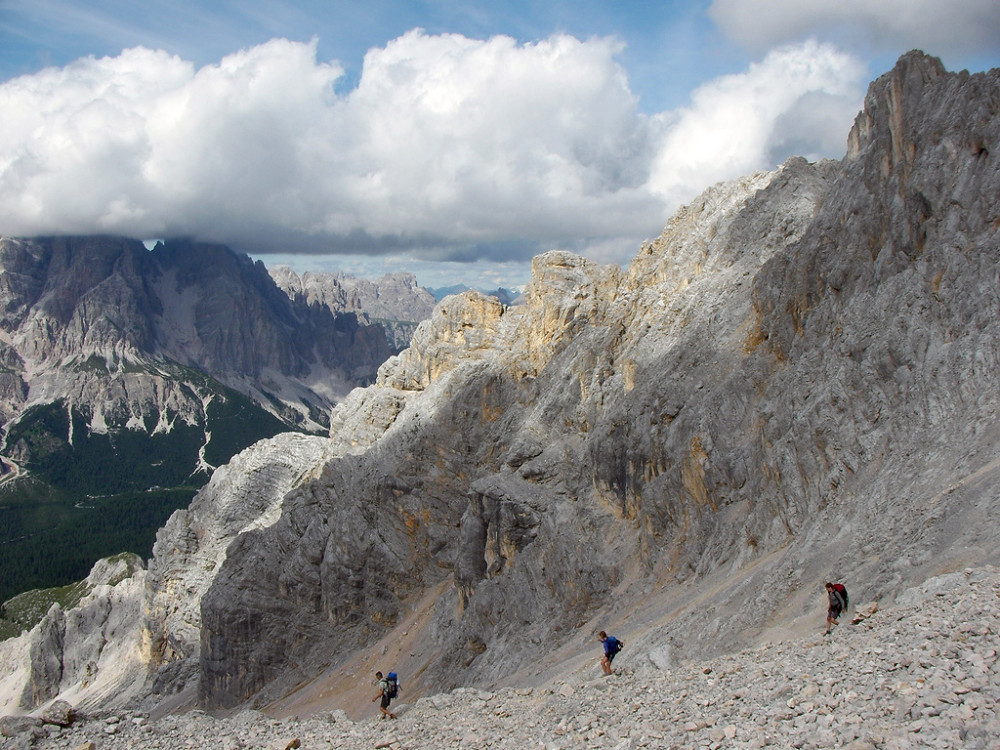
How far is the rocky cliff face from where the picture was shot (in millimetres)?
28109

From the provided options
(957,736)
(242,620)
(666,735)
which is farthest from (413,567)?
(957,736)

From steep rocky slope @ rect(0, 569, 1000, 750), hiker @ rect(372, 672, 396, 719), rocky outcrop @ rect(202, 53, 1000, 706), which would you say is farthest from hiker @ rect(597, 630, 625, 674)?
hiker @ rect(372, 672, 396, 719)

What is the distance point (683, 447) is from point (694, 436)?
3.79 feet

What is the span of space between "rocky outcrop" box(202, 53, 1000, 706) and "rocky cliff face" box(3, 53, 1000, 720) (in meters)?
0.17

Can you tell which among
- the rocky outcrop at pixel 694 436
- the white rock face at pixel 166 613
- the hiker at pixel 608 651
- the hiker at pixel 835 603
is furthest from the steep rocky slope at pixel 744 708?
the white rock face at pixel 166 613

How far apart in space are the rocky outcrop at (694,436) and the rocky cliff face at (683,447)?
6.7 inches

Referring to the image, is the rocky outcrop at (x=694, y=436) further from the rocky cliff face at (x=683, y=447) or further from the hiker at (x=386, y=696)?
the hiker at (x=386, y=696)

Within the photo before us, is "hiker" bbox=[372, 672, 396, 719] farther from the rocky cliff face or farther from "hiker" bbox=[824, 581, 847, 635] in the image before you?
"hiker" bbox=[824, 581, 847, 635]

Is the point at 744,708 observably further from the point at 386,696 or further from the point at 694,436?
the point at 694,436

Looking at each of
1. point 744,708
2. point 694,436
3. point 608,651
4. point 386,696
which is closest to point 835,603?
point 744,708

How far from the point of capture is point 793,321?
140 feet

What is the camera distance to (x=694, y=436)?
44219 mm

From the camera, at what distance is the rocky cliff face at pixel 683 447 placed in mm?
28109

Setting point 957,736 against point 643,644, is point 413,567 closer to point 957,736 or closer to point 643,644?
point 643,644
